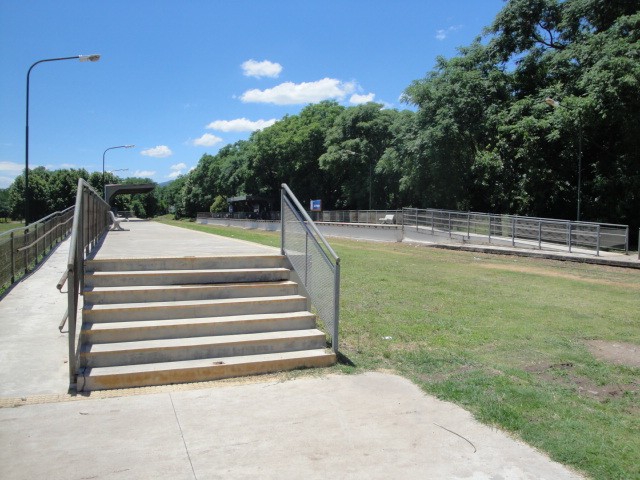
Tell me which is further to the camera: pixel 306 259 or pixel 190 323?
pixel 306 259

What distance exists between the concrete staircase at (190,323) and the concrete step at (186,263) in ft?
0.04

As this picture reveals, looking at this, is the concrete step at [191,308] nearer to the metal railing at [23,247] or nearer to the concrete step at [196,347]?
the concrete step at [196,347]

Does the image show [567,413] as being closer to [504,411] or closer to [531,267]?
[504,411]

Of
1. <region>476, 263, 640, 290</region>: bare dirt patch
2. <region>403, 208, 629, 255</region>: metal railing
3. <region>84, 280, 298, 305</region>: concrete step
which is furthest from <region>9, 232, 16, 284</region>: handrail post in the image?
<region>403, 208, 629, 255</region>: metal railing

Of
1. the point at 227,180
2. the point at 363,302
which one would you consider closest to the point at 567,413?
the point at 363,302

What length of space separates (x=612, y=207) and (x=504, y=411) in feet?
92.3

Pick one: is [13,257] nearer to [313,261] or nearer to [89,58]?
[313,261]

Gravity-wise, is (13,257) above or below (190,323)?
above

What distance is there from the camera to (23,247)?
12.1m

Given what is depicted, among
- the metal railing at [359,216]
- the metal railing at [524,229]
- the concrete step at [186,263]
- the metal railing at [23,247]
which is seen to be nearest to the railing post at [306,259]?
the concrete step at [186,263]

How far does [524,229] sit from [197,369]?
22.3 meters

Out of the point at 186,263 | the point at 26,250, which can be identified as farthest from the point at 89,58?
the point at 186,263

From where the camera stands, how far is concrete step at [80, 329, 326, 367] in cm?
554

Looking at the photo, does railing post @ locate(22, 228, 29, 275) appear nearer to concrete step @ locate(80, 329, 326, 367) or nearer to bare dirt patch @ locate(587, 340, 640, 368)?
concrete step @ locate(80, 329, 326, 367)
